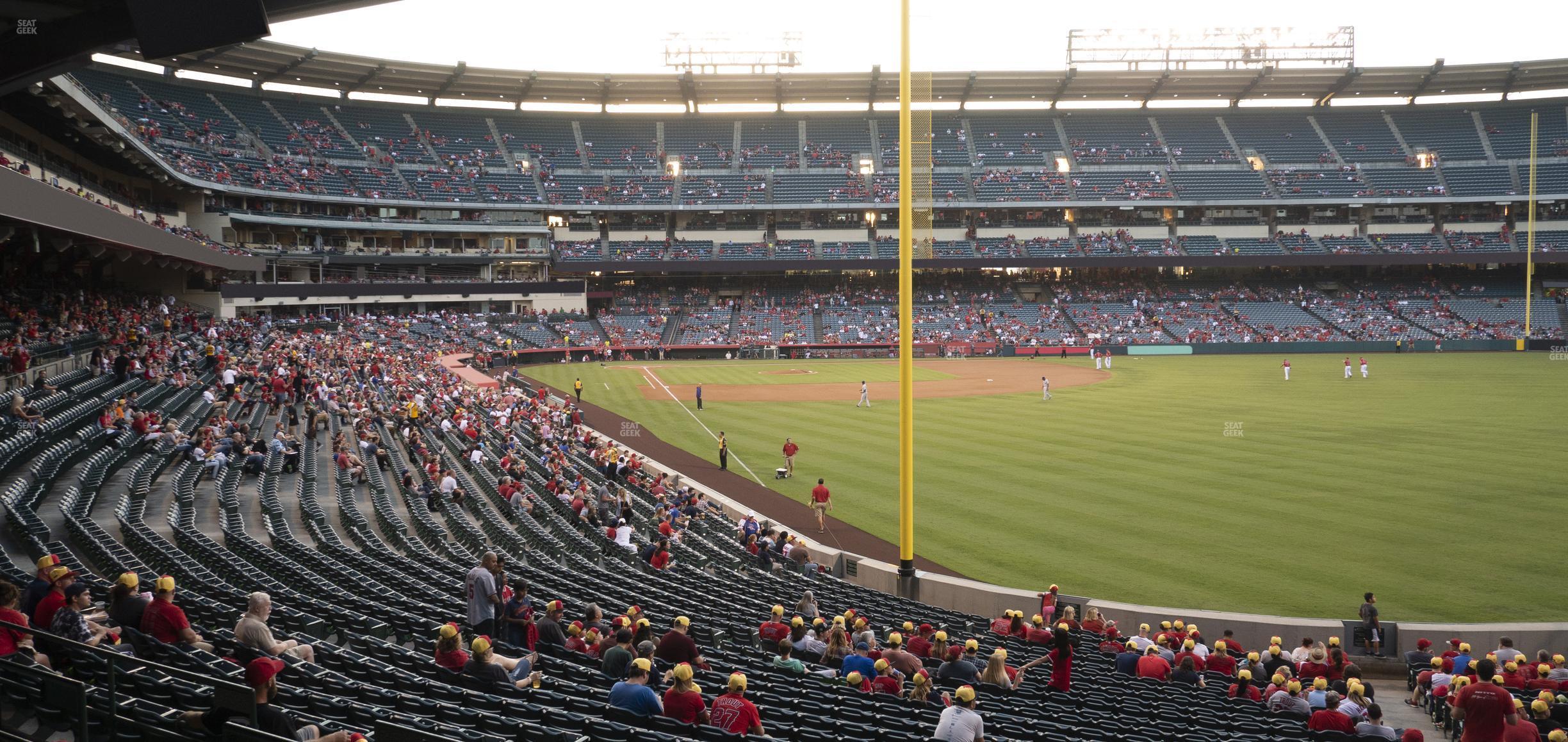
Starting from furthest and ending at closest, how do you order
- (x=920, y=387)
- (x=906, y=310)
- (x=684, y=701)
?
(x=920, y=387) < (x=906, y=310) < (x=684, y=701)

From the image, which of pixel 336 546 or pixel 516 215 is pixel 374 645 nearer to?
pixel 336 546

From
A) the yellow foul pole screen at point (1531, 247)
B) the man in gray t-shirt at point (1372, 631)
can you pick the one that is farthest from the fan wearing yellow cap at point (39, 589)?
the yellow foul pole screen at point (1531, 247)

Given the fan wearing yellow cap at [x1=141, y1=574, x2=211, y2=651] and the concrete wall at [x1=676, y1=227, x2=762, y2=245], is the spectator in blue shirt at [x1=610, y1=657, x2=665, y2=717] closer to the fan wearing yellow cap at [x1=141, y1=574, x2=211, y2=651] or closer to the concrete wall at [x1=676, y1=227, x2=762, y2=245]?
the fan wearing yellow cap at [x1=141, y1=574, x2=211, y2=651]

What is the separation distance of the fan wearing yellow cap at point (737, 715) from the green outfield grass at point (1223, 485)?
11211 mm

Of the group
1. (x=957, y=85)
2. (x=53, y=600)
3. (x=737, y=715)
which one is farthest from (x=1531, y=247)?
(x=53, y=600)

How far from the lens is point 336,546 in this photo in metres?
13.9

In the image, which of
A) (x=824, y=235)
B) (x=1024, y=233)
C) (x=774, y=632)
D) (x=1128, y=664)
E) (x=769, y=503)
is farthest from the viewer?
(x=824, y=235)

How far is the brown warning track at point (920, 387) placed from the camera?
46938 mm

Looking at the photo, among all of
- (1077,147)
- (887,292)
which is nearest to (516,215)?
(887,292)

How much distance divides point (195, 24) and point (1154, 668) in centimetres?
1156

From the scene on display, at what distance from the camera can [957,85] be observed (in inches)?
3381

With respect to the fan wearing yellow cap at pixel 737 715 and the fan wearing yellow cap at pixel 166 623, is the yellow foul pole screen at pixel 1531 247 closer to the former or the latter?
the fan wearing yellow cap at pixel 737 715

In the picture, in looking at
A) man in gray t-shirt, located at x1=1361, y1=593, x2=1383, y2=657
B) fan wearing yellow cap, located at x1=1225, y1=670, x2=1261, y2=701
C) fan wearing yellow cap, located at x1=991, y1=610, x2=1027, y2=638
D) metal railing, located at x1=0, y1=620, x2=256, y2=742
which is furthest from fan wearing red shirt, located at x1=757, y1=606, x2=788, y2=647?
man in gray t-shirt, located at x1=1361, y1=593, x2=1383, y2=657

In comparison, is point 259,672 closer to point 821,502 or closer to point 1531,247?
point 821,502
